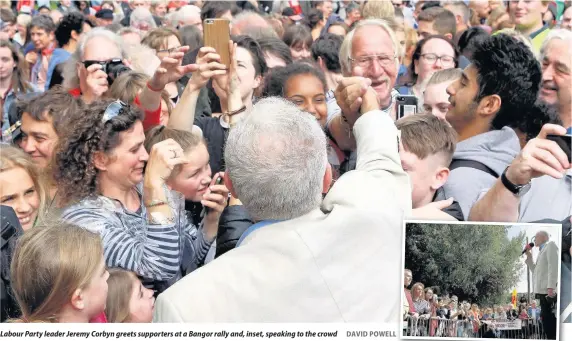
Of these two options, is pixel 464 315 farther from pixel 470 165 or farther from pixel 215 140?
pixel 215 140

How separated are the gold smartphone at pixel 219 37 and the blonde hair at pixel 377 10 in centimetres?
255

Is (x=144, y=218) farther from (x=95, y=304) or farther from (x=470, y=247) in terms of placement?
(x=470, y=247)

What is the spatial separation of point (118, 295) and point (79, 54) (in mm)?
2016

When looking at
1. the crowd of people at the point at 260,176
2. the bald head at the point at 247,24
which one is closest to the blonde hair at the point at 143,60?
the crowd of people at the point at 260,176

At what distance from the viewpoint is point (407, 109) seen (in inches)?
125

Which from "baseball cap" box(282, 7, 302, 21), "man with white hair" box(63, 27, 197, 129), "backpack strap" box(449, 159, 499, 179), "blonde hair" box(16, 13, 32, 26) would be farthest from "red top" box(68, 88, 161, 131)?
"baseball cap" box(282, 7, 302, 21)

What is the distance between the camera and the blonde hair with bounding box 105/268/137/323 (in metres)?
2.36

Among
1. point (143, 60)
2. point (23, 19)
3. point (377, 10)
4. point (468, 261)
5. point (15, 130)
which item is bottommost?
point (23, 19)

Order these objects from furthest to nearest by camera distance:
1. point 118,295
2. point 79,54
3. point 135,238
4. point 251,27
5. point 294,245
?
point 251,27, point 79,54, point 135,238, point 118,295, point 294,245

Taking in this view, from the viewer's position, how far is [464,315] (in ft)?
7.00

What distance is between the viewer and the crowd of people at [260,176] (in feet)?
6.32

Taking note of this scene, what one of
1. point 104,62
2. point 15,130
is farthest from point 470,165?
point 104,62

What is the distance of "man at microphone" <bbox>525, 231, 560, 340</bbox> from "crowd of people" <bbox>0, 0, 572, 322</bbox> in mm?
172

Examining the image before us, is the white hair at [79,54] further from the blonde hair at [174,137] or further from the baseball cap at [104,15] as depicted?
the baseball cap at [104,15]
